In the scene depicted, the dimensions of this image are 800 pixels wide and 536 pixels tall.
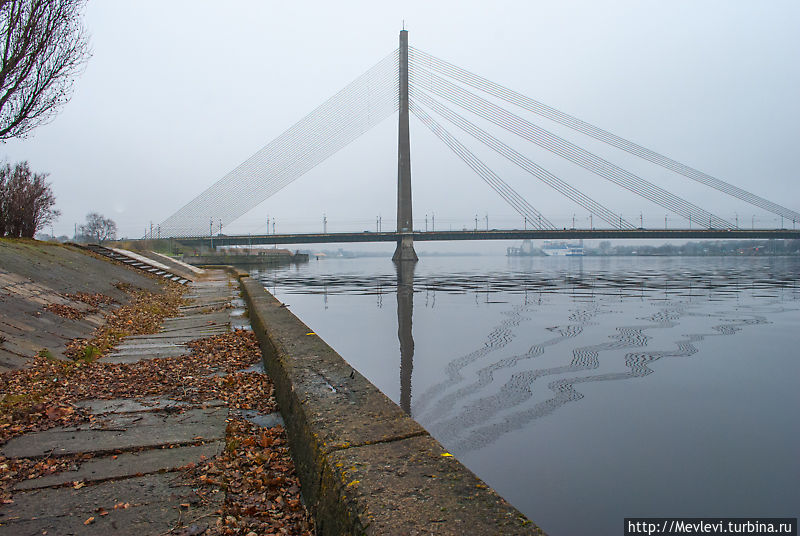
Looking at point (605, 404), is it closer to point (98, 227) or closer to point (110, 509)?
point (110, 509)

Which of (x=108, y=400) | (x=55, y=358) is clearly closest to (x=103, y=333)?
(x=55, y=358)

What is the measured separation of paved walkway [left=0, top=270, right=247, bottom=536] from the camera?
5.90 ft

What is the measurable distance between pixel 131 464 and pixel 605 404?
3.69m

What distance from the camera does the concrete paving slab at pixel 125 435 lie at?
245cm

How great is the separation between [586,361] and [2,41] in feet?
31.6

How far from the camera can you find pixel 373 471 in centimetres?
166

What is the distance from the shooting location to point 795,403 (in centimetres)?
416

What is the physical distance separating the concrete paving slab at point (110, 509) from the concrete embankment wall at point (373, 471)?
1.60 feet

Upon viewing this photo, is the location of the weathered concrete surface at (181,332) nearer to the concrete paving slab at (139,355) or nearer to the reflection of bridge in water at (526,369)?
the concrete paving slab at (139,355)

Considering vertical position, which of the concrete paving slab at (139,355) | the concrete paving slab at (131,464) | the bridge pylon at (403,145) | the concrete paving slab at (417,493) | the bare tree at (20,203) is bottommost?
the concrete paving slab at (131,464)

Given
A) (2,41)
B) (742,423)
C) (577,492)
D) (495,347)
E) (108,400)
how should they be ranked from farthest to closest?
(2,41), (495,347), (742,423), (108,400), (577,492)

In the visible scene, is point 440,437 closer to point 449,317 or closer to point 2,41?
point 449,317

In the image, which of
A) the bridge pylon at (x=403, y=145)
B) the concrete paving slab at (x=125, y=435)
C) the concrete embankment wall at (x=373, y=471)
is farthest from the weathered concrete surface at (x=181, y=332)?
the bridge pylon at (x=403, y=145)

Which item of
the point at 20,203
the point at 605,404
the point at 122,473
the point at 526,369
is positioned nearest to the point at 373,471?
the point at 122,473
